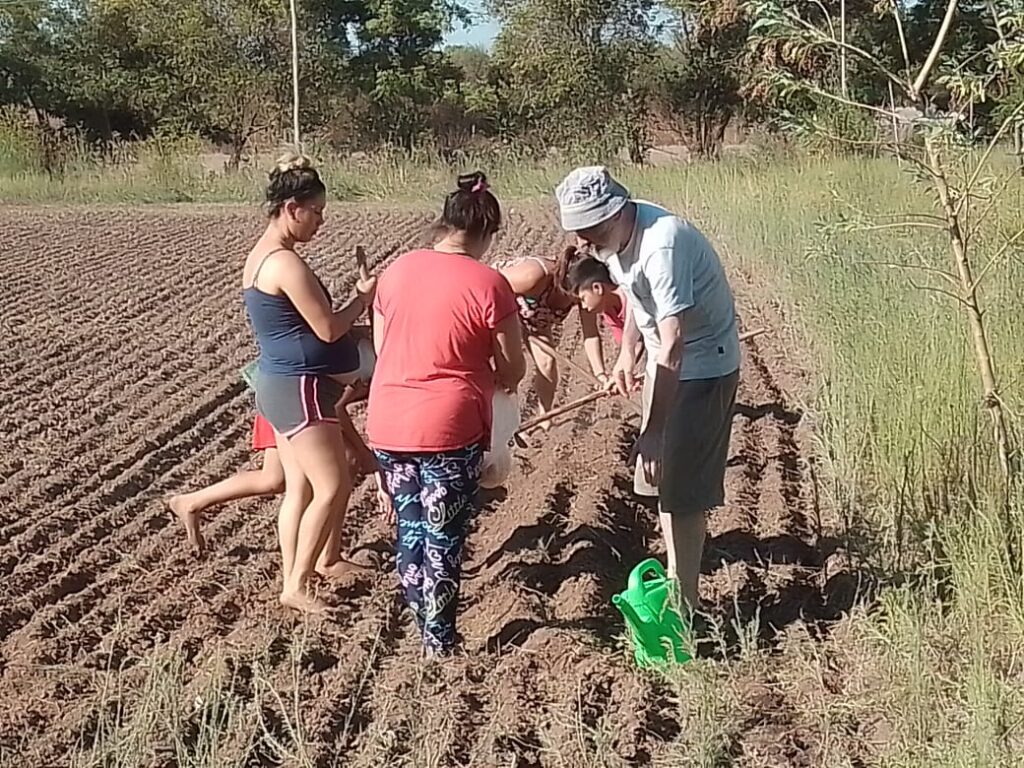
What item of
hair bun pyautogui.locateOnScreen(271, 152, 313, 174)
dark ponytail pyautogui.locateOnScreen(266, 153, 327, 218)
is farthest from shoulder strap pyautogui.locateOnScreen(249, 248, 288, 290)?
hair bun pyautogui.locateOnScreen(271, 152, 313, 174)

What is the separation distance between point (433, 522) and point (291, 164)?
129cm

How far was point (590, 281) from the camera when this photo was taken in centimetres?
629

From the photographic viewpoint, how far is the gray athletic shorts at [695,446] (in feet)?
15.6

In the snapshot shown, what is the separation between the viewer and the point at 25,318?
11.4 m

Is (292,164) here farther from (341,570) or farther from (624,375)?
(624,375)

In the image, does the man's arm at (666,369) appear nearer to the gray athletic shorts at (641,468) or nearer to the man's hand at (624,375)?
the gray athletic shorts at (641,468)

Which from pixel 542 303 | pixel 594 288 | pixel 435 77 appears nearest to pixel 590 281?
pixel 594 288

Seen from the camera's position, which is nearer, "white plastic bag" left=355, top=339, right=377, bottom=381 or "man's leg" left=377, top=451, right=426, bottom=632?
"man's leg" left=377, top=451, right=426, bottom=632

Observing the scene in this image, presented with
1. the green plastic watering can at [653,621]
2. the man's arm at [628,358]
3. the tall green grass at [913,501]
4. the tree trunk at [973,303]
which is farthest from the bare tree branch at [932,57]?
the green plastic watering can at [653,621]

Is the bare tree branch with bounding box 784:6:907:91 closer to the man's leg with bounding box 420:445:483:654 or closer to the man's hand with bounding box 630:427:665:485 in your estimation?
the man's hand with bounding box 630:427:665:485

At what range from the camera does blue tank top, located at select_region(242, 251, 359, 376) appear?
498 cm

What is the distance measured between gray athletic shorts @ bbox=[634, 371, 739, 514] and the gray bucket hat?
0.66 meters

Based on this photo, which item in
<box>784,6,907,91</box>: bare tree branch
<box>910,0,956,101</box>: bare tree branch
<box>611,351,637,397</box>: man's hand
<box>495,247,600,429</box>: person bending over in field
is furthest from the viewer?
<box>495,247,600,429</box>: person bending over in field

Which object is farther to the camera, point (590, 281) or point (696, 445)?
point (590, 281)
